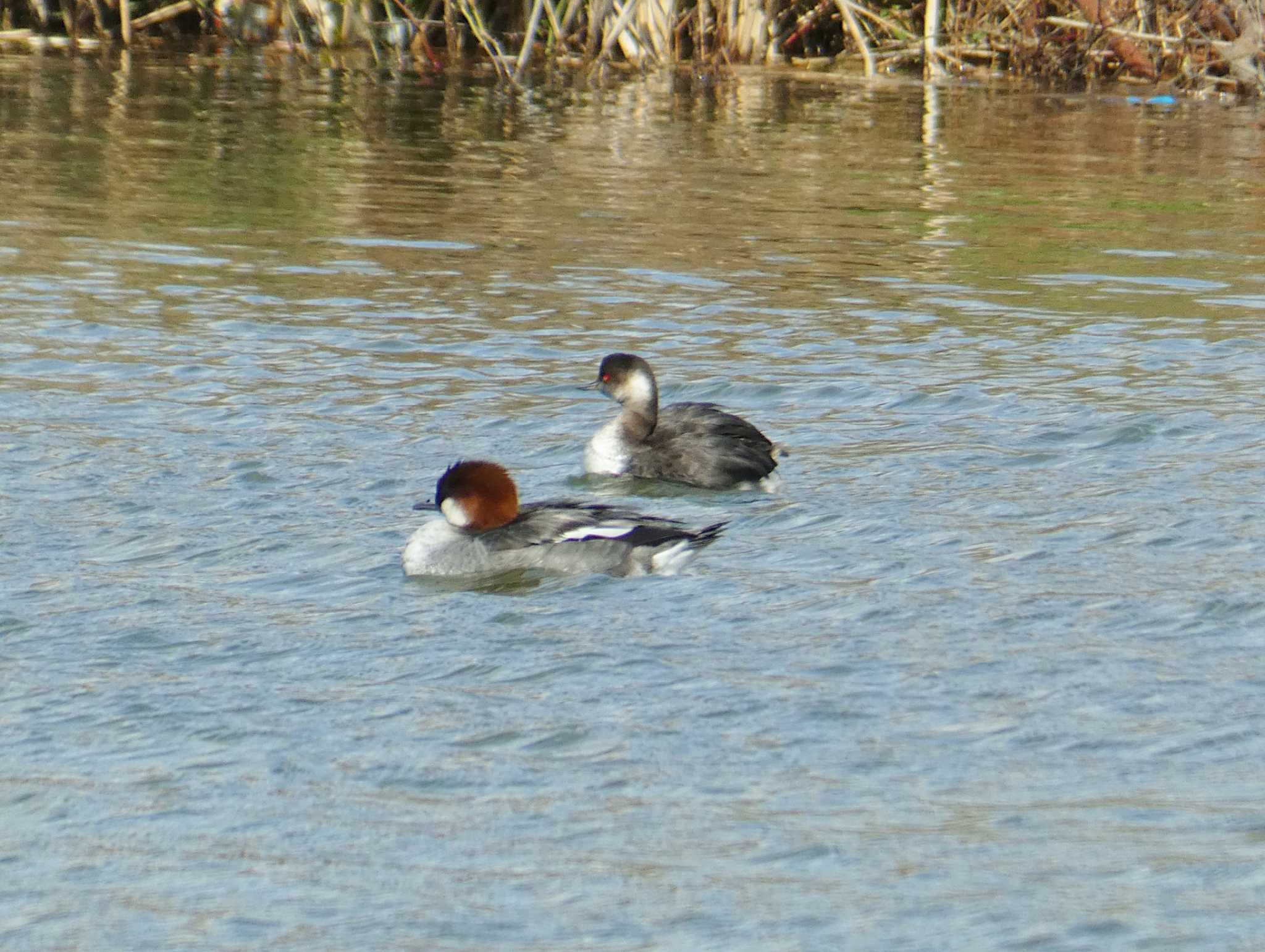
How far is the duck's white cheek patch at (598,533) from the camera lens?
751 cm

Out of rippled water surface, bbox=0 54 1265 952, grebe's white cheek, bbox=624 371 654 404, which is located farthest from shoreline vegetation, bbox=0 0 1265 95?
grebe's white cheek, bbox=624 371 654 404

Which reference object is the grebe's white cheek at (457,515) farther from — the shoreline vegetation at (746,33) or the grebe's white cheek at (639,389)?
the shoreline vegetation at (746,33)

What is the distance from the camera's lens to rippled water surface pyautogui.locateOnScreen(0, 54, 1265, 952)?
4801mm

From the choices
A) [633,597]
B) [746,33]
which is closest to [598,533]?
[633,597]

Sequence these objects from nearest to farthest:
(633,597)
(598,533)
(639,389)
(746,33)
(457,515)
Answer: (633,597)
(598,533)
(457,515)
(639,389)
(746,33)

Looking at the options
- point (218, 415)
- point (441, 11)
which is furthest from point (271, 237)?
point (441, 11)

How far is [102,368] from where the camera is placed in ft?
35.3

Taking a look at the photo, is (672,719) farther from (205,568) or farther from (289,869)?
(205,568)

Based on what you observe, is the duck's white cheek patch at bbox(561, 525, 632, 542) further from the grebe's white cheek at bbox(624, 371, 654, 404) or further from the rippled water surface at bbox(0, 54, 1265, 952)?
the grebe's white cheek at bbox(624, 371, 654, 404)

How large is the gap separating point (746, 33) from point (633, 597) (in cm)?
2303

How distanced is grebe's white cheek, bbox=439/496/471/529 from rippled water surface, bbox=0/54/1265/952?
0.30m

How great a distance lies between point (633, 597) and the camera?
7.21 metres

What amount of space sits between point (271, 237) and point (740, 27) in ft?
49.7

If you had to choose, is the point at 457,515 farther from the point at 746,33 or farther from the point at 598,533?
the point at 746,33
